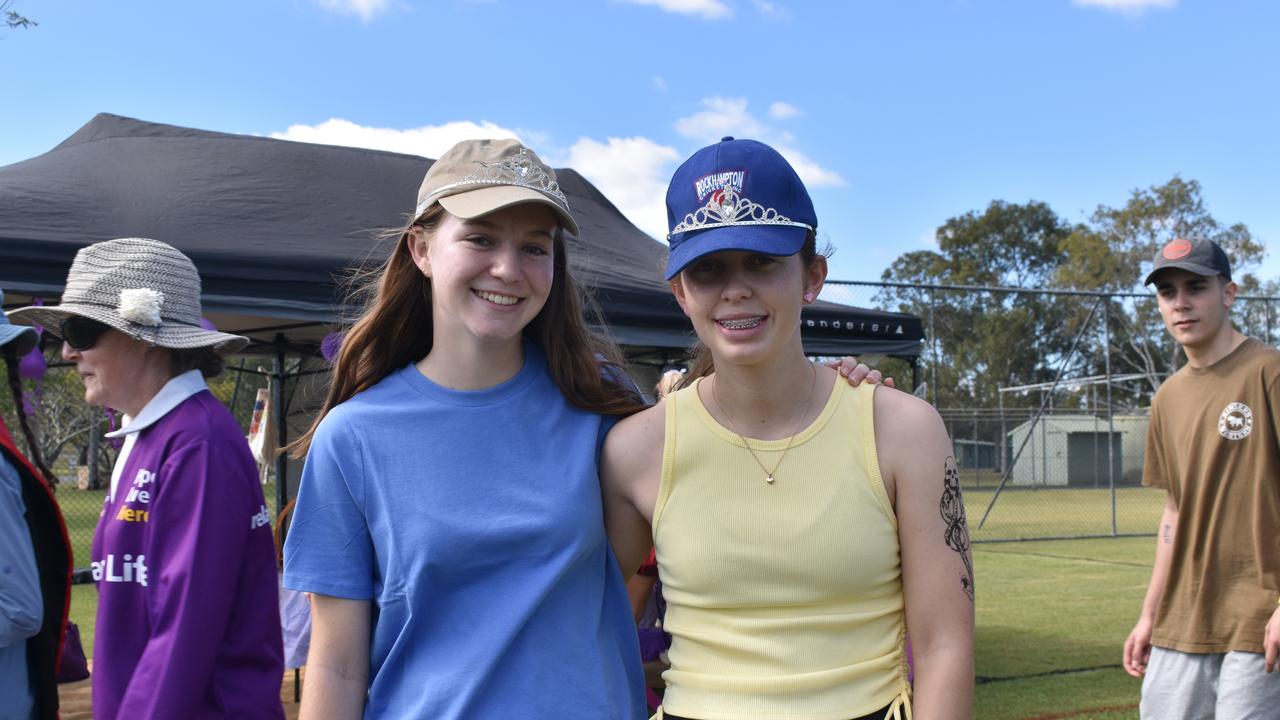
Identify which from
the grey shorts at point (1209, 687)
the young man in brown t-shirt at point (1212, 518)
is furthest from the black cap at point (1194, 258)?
the grey shorts at point (1209, 687)

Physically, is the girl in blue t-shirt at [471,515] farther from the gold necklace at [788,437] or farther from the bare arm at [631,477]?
the gold necklace at [788,437]

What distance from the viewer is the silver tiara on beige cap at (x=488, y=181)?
177cm

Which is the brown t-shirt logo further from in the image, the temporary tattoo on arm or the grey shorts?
the temporary tattoo on arm

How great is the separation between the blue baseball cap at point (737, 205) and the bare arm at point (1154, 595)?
104 inches

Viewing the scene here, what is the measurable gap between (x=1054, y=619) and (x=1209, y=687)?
16.7ft

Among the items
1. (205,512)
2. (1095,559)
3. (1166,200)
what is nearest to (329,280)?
(205,512)

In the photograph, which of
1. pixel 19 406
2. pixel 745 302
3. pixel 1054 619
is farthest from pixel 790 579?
pixel 1054 619

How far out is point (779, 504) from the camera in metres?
1.72

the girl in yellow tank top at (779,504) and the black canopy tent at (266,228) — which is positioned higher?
the black canopy tent at (266,228)

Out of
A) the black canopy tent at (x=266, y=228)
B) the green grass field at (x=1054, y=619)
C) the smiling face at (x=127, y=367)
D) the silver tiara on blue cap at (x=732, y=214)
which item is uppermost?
the black canopy tent at (x=266, y=228)

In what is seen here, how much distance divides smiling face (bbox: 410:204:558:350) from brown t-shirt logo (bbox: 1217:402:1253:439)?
107 inches

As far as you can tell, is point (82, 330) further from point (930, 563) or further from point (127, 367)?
point (930, 563)

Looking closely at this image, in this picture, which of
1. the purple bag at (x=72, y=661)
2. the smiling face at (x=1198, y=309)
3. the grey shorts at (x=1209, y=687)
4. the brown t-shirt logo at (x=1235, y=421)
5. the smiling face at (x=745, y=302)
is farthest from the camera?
the smiling face at (x=1198, y=309)

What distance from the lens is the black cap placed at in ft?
12.1
